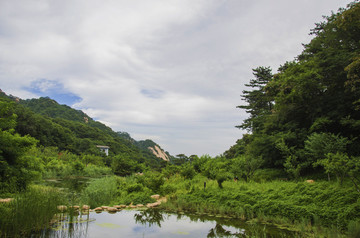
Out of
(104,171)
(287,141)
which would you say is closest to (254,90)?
(287,141)

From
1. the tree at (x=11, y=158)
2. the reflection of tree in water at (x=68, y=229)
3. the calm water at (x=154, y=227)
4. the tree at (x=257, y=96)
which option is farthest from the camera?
the tree at (x=257, y=96)

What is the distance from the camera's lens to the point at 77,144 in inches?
1859

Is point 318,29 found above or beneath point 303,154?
above

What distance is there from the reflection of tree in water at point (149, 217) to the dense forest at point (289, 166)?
0.78m

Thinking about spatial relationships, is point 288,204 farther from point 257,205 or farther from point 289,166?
point 289,166

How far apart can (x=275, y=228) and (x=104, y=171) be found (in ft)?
87.0

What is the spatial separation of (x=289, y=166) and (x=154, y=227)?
819 centimetres

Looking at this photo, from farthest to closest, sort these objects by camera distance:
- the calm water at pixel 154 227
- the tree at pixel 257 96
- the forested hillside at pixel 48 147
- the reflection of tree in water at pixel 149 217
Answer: the tree at pixel 257 96 < the forested hillside at pixel 48 147 < the reflection of tree in water at pixel 149 217 < the calm water at pixel 154 227

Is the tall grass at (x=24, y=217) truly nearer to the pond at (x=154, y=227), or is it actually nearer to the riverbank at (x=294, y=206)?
the pond at (x=154, y=227)

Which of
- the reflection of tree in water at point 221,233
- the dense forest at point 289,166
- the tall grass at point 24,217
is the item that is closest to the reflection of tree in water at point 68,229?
the tall grass at point 24,217

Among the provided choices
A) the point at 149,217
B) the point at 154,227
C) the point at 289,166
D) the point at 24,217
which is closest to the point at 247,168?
the point at 289,166

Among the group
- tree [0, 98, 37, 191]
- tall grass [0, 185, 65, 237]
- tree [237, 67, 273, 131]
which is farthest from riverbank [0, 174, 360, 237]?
tree [237, 67, 273, 131]

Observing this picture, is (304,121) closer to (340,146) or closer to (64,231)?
(340,146)

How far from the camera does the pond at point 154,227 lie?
18.4ft
